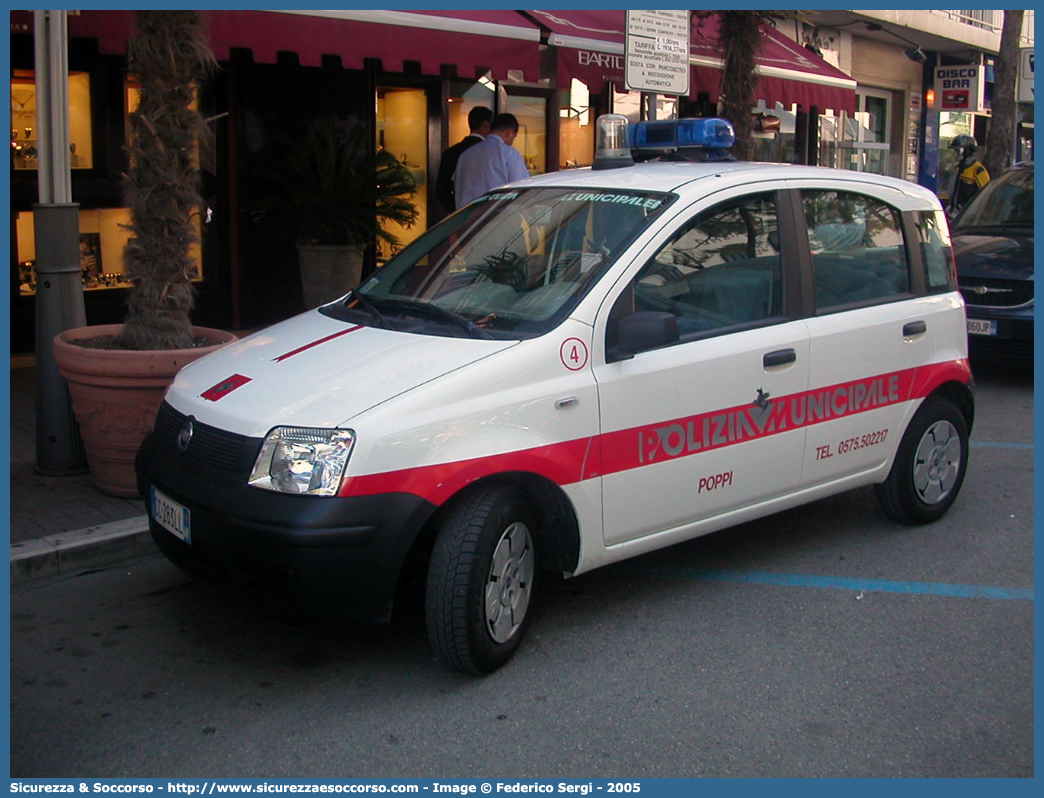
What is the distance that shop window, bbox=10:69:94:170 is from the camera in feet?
29.7

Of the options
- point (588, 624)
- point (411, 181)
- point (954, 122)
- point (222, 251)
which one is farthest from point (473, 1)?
point (954, 122)

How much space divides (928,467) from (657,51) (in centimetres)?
387

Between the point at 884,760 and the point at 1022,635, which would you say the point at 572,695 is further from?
the point at 1022,635

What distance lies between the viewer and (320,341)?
4520mm

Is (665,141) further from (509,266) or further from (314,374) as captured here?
(314,374)

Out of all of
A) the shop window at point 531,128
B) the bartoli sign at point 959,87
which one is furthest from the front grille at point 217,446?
the bartoli sign at point 959,87

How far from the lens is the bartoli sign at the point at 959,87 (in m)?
21.9

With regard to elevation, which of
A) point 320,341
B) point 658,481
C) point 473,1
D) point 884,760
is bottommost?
point 884,760

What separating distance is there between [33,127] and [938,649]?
794cm

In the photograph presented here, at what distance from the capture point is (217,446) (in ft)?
13.4

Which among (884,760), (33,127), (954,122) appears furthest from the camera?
(954,122)

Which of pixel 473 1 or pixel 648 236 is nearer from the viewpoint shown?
pixel 648 236

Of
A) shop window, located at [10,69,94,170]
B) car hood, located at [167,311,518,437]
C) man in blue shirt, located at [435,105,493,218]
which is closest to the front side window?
car hood, located at [167,311,518,437]

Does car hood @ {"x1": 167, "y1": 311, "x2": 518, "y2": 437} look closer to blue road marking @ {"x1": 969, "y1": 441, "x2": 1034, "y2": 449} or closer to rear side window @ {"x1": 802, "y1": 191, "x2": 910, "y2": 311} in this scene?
rear side window @ {"x1": 802, "y1": 191, "x2": 910, "y2": 311}
